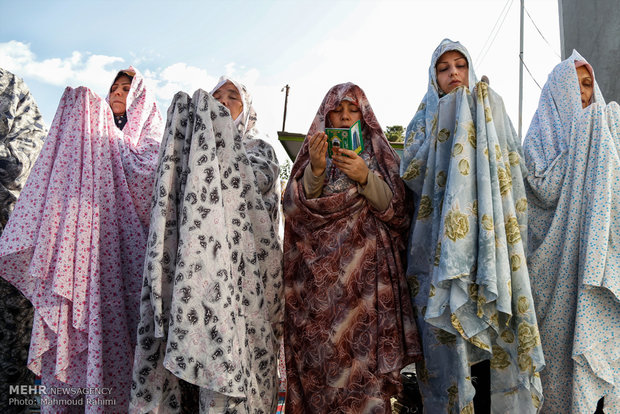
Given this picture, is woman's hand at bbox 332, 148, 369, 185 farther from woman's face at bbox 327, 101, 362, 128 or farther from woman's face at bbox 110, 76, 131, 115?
woman's face at bbox 110, 76, 131, 115

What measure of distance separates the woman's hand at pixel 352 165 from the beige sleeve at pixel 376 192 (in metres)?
0.03

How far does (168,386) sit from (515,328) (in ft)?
4.98

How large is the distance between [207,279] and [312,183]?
767mm

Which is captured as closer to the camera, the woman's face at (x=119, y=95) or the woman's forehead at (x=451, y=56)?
the woman's forehead at (x=451, y=56)

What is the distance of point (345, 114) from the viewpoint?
2.32m

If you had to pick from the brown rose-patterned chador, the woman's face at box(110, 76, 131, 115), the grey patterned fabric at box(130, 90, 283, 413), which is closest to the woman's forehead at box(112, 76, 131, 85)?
the woman's face at box(110, 76, 131, 115)

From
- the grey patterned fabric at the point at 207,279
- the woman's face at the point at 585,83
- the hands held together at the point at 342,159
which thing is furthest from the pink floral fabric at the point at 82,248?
the woman's face at the point at 585,83

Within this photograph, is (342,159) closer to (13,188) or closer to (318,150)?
(318,150)

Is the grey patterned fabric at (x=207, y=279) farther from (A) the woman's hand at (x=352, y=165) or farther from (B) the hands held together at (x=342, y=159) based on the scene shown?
(A) the woman's hand at (x=352, y=165)

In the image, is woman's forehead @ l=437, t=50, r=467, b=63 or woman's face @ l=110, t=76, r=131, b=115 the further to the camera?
woman's face @ l=110, t=76, r=131, b=115

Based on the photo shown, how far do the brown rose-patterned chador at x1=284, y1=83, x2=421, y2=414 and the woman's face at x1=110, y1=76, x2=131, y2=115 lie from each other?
144 centimetres

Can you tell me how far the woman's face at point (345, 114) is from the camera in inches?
91.3

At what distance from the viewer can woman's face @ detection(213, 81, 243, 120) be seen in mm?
2717

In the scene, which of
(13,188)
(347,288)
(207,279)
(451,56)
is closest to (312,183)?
(347,288)
